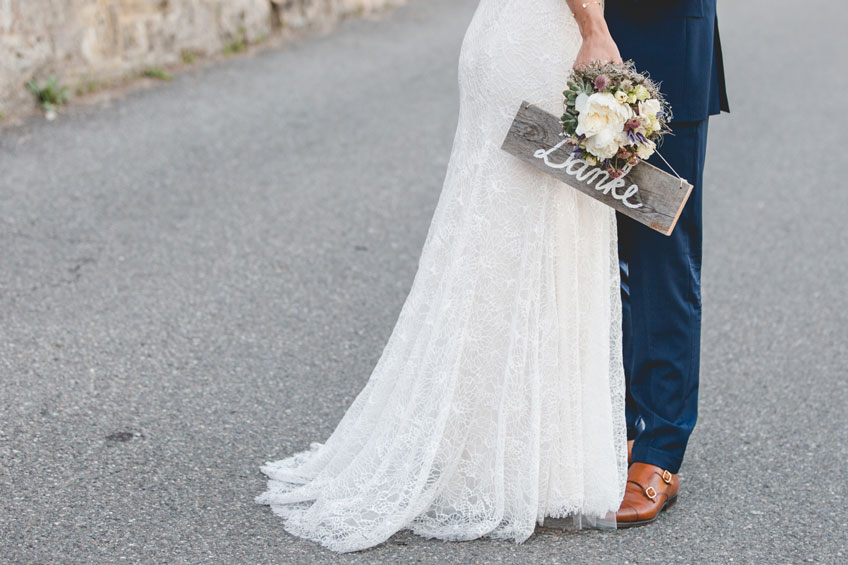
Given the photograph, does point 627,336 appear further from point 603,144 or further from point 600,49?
point 600,49

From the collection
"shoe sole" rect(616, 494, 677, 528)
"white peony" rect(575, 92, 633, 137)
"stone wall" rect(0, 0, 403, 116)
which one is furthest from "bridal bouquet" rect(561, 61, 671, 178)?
"stone wall" rect(0, 0, 403, 116)

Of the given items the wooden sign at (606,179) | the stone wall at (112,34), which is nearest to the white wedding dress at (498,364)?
the wooden sign at (606,179)

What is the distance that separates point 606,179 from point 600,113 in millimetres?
220

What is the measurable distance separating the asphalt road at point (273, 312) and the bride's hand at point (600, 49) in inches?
47.7

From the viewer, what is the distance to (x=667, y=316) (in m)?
2.63

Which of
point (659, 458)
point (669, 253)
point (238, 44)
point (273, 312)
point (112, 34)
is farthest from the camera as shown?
point (238, 44)

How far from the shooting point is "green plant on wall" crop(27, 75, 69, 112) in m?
6.04

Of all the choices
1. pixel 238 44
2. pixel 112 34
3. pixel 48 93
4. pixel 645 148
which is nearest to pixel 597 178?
pixel 645 148

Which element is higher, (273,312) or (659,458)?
(659,458)


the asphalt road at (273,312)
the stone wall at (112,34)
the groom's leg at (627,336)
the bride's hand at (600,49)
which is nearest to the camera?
the bride's hand at (600,49)

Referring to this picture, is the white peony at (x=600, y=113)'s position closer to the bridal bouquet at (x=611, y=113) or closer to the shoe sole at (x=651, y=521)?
the bridal bouquet at (x=611, y=113)

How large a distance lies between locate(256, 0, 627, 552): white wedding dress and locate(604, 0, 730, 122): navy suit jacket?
209 mm

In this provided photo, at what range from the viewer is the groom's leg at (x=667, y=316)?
8.37 feet

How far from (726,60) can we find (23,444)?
8.10m
